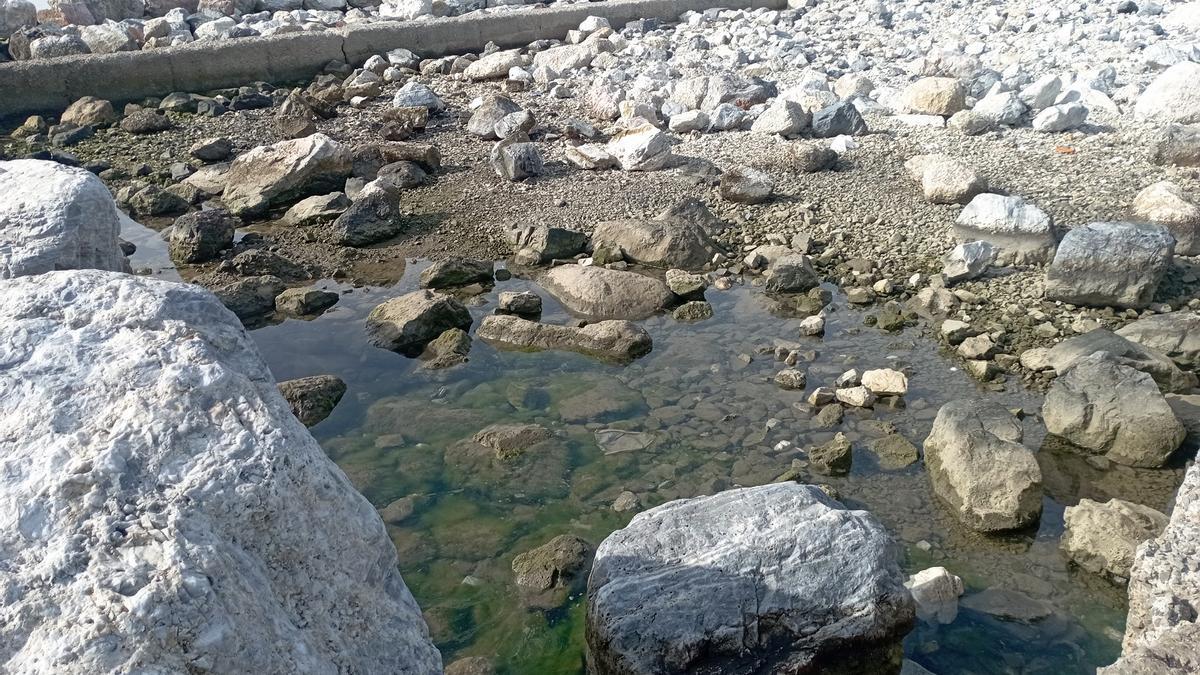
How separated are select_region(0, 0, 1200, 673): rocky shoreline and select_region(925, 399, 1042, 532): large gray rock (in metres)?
0.02

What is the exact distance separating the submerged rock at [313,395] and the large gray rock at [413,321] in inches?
29.6

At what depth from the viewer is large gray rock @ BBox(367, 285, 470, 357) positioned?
819cm

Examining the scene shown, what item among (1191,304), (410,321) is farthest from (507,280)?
(1191,304)

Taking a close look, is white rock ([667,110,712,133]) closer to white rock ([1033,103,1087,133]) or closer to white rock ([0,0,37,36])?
white rock ([1033,103,1087,133])

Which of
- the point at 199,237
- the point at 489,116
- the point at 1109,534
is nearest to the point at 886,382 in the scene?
the point at 1109,534

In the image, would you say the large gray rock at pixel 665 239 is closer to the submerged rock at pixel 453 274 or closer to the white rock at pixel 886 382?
the submerged rock at pixel 453 274

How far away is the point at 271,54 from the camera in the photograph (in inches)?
691

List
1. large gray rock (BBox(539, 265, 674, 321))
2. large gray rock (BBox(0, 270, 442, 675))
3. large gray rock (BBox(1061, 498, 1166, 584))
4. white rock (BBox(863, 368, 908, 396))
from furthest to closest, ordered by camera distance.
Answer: large gray rock (BBox(539, 265, 674, 321)), white rock (BBox(863, 368, 908, 396)), large gray rock (BBox(1061, 498, 1166, 584)), large gray rock (BBox(0, 270, 442, 675))

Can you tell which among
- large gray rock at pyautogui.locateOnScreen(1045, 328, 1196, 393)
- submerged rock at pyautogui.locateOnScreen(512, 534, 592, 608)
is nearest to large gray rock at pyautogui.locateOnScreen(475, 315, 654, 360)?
submerged rock at pyautogui.locateOnScreen(512, 534, 592, 608)

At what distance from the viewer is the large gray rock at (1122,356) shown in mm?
6957

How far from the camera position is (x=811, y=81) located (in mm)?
13602

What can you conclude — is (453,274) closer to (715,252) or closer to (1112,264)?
(715,252)

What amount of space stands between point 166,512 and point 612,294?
6.25m

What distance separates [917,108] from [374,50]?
413 inches
